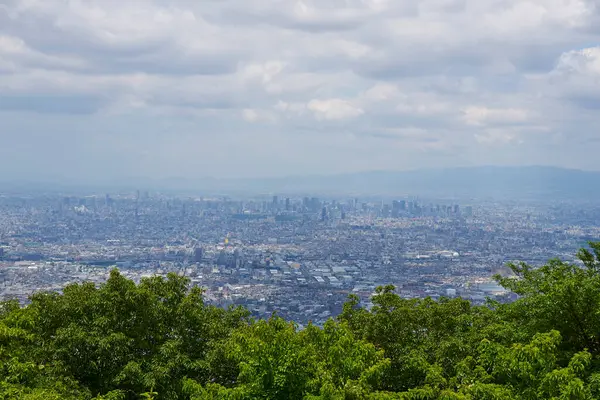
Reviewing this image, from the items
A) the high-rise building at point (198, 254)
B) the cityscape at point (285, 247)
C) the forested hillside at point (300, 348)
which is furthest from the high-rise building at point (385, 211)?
the forested hillside at point (300, 348)

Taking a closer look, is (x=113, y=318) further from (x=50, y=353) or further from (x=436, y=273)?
(x=436, y=273)

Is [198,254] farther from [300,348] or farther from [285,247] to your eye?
[300,348]

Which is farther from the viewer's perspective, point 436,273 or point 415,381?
point 436,273

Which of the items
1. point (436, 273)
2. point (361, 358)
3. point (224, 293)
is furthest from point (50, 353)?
point (436, 273)

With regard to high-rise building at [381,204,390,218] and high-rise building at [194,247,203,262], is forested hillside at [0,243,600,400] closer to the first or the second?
high-rise building at [194,247,203,262]

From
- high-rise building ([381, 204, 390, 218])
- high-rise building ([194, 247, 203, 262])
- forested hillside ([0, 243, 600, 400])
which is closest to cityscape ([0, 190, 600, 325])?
high-rise building ([194, 247, 203, 262])

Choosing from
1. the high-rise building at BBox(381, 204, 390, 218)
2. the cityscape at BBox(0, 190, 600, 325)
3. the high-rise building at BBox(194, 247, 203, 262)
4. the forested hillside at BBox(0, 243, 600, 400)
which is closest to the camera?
the forested hillside at BBox(0, 243, 600, 400)

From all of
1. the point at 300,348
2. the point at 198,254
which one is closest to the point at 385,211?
the point at 198,254
